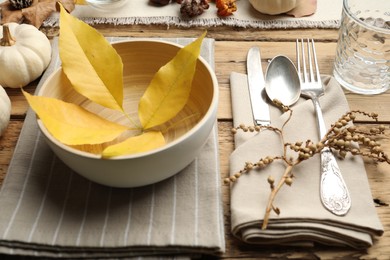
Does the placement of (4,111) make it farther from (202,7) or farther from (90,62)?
(202,7)

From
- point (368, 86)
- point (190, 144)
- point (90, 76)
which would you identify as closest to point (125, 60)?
point (90, 76)

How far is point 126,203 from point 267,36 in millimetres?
459

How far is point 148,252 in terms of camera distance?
54cm

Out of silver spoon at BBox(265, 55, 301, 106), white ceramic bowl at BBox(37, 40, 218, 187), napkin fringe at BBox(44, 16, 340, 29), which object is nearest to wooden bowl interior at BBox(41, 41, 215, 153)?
white ceramic bowl at BBox(37, 40, 218, 187)

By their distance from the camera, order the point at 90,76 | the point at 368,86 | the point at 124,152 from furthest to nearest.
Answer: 1. the point at 368,86
2. the point at 90,76
3. the point at 124,152

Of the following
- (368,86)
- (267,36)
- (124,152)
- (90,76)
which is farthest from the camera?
(267,36)

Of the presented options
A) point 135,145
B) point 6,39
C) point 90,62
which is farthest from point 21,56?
point 135,145

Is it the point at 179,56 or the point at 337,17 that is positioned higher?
the point at 179,56

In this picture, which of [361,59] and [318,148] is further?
[361,59]

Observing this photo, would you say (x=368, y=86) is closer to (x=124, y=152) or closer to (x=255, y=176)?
(x=255, y=176)

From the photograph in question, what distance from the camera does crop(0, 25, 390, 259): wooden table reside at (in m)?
0.56

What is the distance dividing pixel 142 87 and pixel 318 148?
0.89 ft

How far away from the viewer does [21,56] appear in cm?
76

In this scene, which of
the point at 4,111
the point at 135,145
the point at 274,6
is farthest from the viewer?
the point at 274,6
